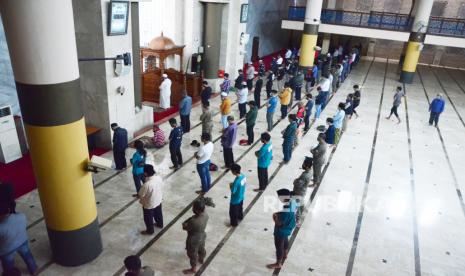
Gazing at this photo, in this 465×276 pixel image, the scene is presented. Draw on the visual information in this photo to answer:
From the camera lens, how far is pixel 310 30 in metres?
18.9

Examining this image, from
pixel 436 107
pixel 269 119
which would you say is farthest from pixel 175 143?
pixel 436 107

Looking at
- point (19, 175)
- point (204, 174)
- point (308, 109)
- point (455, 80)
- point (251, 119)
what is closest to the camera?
point (204, 174)

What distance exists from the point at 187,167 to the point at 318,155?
3.02 metres

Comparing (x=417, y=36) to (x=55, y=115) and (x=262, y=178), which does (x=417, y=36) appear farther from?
(x=55, y=115)

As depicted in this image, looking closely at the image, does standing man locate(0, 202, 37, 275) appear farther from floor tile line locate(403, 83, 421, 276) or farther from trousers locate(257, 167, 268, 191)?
floor tile line locate(403, 83, 421, 276)

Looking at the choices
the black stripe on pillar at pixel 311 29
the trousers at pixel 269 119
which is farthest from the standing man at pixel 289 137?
the black stripe on pillar at pixel 311 29

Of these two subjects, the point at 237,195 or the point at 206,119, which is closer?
the point at 237,195

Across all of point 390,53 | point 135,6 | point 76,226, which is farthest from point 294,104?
point 390,53

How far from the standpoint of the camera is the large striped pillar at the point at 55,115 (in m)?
4.02

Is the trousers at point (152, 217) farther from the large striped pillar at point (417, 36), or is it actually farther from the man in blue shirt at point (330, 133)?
the large striped pillar at point (417, 36)

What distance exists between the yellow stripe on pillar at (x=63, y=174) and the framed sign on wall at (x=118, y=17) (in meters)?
4.23

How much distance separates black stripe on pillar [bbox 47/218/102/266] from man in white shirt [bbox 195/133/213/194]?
91.0 inches

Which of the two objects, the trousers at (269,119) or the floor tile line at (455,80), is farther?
the floor tile line at (455,80)

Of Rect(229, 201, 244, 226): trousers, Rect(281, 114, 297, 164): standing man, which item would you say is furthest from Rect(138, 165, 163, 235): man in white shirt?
Rect(281, 114, 297, 164): standing man
